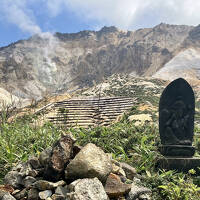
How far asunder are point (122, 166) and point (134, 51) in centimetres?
6502

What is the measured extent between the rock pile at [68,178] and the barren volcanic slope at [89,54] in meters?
51.6

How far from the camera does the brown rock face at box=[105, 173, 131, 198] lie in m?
3.75

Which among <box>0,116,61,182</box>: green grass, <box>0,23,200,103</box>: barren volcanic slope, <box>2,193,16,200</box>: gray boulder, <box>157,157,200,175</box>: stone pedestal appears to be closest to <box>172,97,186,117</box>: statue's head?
<box>157,157,200,175</box>: stone pedestal

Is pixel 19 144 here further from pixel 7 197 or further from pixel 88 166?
pixel 88 166

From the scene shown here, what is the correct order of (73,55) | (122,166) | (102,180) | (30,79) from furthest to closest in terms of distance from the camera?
(73,55) < (30,79) < (122,166) < (102,180)

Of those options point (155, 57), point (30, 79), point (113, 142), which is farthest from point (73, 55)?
point (113, 142)

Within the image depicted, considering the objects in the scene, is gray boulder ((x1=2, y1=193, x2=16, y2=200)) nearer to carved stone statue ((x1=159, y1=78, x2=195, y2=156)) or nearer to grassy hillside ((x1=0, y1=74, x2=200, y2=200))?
grassy hillside ((x1=0, y1=74, x2=200, y2=200))

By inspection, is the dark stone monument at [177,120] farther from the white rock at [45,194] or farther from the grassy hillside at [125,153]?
the white rock at [45,194]

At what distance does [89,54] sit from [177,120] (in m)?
67.1

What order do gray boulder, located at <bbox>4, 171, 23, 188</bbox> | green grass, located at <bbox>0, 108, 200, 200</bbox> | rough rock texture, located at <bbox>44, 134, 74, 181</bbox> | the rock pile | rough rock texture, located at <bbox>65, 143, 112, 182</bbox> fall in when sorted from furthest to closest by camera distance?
green grass, located at <bbox>0, 108, 200, 200</bbox> < gray boulder, located at <bbox>4, 171, 23, 188</bbox> < rough rock texture, located at <bbox>44, 134, 74, 181</bbox> < rough rock texture, located at <bbox>65, 143, 112, 182</bbox> < the rock pile

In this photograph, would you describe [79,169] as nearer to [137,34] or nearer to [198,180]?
[198,180]

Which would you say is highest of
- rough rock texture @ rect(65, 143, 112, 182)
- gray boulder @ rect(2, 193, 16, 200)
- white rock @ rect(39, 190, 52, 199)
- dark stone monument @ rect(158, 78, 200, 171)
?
dark stone monument @ rect(158, 78, 200, 171)

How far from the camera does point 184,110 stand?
7035 millimetres

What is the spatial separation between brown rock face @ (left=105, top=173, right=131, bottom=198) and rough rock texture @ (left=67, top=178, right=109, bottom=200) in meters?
0.41
